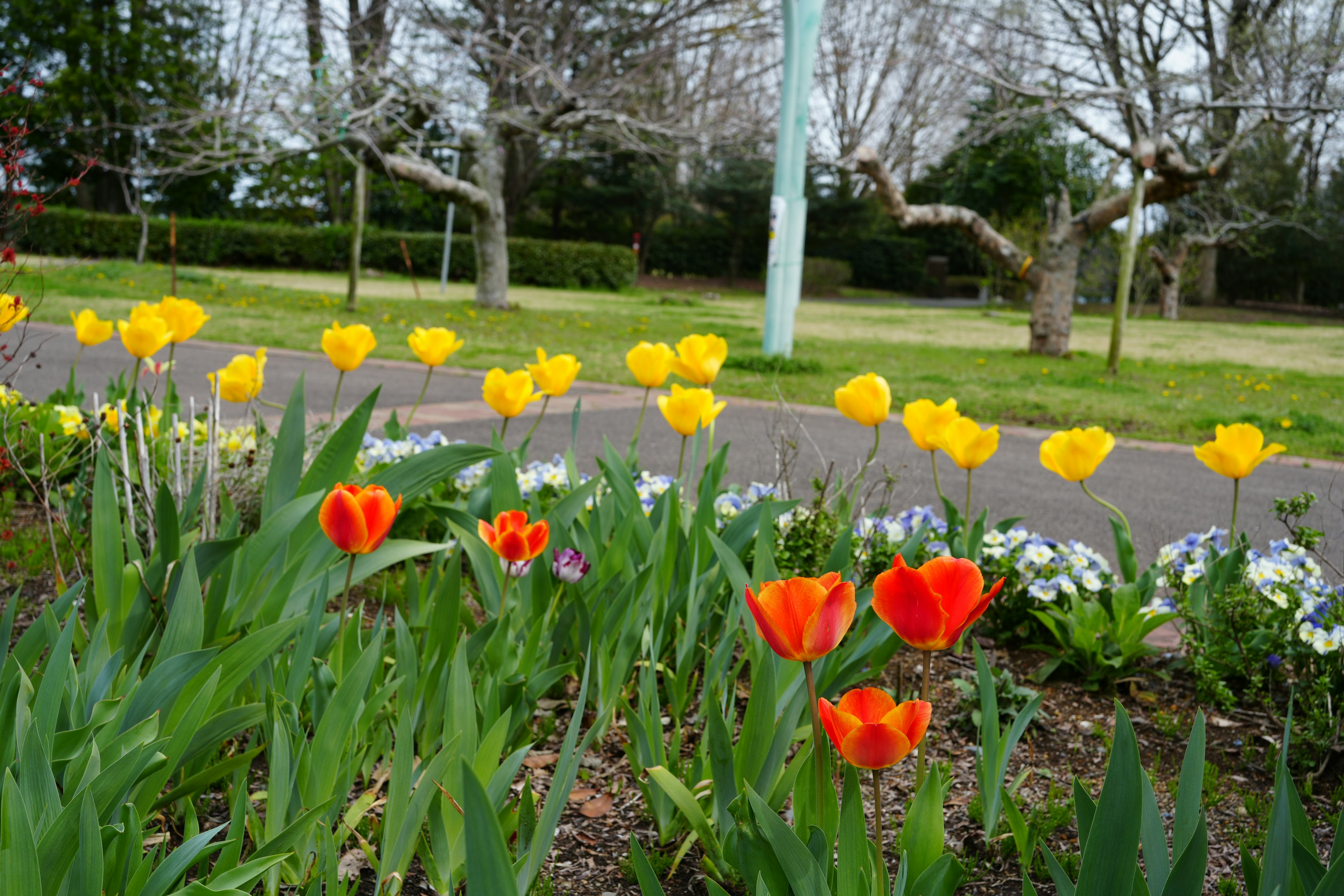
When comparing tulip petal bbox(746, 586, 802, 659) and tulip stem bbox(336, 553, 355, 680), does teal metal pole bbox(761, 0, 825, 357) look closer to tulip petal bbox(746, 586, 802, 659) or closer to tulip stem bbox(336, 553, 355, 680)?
tulip stem bbox(336, 553, 355, 680)

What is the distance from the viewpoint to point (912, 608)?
40.6 inches

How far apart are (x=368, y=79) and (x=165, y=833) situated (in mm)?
12342

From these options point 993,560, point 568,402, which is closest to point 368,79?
point 568,402

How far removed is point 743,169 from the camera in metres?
30.7

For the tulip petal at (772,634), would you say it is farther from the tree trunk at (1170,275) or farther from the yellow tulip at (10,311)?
the tree trunk at (1170,275)

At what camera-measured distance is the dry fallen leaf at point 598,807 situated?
5.82 feet

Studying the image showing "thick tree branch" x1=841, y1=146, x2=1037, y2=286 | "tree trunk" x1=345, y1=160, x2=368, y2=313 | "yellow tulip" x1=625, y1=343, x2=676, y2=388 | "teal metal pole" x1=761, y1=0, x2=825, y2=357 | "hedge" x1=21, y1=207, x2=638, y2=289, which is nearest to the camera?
"yellow tulip" x1=625, y1=343, x2=676, y2=388

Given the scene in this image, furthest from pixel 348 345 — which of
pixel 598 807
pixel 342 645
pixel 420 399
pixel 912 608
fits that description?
pixel 912 608

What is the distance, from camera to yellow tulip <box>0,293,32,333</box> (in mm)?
1773

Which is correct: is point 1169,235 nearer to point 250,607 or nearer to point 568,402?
point 568,402

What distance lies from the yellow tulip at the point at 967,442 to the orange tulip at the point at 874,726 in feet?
3.77

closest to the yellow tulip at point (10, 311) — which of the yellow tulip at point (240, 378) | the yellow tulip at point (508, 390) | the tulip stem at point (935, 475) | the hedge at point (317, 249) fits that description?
the yellow tulip at point (240, 378)

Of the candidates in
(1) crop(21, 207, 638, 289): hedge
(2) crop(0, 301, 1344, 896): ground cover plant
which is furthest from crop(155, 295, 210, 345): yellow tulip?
(1) crop(21, 207, 638, 289): hedge

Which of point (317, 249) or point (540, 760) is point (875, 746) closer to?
point (540, 760)
